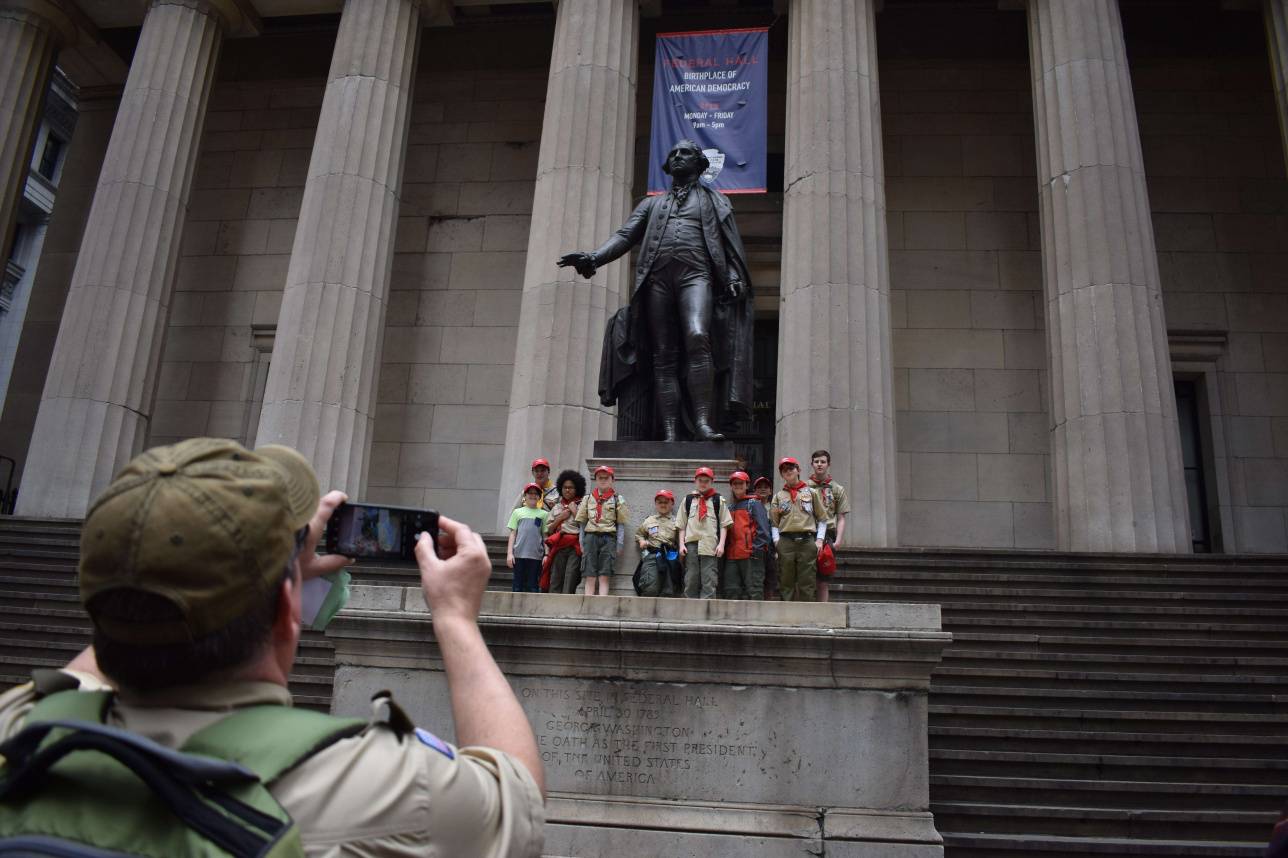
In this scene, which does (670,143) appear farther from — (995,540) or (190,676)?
(190,676)

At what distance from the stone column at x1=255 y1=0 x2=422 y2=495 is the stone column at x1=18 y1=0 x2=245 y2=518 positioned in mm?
2704

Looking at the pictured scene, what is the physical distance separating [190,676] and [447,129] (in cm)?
2385

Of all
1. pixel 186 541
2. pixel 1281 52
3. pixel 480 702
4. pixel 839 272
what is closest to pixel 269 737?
pixel 186 541

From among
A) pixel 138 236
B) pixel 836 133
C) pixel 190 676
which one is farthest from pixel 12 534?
pixel 190 676

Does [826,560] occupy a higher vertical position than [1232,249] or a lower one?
lower

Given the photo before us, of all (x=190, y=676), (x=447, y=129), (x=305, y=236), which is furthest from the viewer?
(x=447, y=129)

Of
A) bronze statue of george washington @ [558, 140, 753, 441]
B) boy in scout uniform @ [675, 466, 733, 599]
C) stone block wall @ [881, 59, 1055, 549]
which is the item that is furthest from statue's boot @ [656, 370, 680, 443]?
stone block wall @ [881, 59, 1055, 549]

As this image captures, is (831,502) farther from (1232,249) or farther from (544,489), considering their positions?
(1232,249)

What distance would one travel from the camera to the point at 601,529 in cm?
938

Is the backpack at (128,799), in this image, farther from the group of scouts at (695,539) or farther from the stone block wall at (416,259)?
the stone block wall at (416,259)

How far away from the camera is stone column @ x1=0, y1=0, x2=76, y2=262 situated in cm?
2022

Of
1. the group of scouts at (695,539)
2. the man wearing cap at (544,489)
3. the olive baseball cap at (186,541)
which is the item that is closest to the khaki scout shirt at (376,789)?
the olive baseball cap at (186,541)

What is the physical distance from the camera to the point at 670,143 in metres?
17.6

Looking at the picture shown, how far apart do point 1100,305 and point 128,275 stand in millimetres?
16123
